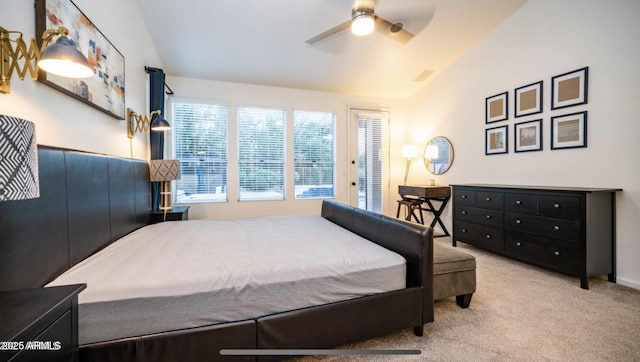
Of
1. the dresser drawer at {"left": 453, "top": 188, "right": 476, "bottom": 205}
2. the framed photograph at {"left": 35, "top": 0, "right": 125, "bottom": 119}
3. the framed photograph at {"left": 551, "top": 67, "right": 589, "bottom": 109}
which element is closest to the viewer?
the framed photograph at {"left": 35, "top": 0, "right": 125, "bottom": 119}

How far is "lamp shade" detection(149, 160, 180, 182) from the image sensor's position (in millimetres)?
3092

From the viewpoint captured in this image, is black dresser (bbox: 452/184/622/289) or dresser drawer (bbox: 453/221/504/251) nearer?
black dresser (bbox: 452/184/622/289)

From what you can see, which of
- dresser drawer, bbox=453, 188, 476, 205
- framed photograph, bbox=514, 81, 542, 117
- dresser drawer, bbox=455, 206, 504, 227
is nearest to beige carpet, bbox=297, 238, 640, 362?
dresser drawer, bbox=455, 206, 504, 227

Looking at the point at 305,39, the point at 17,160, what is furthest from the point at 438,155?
the point at 17,160

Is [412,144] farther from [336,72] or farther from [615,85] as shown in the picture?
[615,85]

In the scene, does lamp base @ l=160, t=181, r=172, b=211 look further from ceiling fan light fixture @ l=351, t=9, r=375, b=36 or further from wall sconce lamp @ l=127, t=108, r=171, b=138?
ceiling fan light fixture @ l=351, t=9, r=375, b=36

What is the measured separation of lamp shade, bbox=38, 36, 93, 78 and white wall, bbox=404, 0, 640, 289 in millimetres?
4206

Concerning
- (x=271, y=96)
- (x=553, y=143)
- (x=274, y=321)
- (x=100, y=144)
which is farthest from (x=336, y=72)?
(x=274, y=321)

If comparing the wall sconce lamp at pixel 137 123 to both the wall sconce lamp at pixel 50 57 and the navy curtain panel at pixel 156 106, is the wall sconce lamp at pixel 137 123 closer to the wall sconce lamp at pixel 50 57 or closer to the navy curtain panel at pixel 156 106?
the navy curtain panel at pixel 156 106

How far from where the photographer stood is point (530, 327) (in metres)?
1.85

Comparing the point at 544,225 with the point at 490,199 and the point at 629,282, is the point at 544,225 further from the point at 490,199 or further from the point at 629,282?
the point at 629,282

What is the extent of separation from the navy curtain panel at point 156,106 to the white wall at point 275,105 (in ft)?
2.15

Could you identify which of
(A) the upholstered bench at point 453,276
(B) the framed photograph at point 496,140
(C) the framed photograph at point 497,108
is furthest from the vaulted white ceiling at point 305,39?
(A) the upholstered bench at point 453,276

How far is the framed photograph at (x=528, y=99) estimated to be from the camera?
319cm
